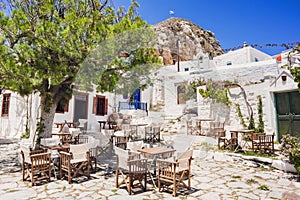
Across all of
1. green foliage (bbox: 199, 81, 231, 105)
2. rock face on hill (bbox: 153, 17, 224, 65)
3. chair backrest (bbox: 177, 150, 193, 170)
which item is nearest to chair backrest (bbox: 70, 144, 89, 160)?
chair backrest (bbox: 177, 150, 193, 170)

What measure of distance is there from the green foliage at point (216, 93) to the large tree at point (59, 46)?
17.9ft

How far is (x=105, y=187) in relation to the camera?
3.81 m

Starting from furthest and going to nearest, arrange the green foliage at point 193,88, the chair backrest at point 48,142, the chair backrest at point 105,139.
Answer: the green foliage at point 193,88
the chair backrest at point 105,139
the chair backrest at point 48,142

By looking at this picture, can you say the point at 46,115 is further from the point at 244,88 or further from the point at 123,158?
the point at 244,88

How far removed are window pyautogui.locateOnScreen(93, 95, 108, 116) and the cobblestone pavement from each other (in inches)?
252

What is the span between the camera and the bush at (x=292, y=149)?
13.8 feet

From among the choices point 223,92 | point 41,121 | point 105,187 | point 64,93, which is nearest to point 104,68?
point 64,93

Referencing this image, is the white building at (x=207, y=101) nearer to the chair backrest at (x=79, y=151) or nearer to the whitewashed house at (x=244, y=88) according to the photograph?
the whitewashed house at (x=244, y=88)

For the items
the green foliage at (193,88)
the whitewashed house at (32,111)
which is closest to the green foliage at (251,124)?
the green foliage at (193,88)

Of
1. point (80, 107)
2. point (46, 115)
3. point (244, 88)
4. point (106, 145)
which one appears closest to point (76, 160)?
point (46, 115)

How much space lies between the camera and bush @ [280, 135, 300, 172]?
13.8 ft

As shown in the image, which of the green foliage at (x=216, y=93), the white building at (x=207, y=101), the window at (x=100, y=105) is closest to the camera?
the white building at (x=207, y=101)

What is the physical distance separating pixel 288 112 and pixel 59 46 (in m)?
7.06

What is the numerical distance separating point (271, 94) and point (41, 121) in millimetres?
7450
